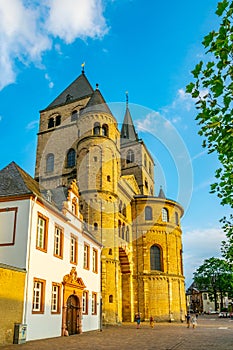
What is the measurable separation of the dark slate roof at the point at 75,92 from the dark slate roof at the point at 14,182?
32.1 meters

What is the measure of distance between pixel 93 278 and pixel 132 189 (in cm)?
2060

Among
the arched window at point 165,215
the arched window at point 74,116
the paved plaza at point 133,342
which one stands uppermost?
the arched window at point 74,116

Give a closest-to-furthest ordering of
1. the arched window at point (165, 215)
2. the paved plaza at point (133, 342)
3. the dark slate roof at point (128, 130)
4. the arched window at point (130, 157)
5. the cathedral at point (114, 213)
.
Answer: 1. the paved plaza at point (133, 342)
2. the cathedral at point (114, 213)
3. the arched window at point (165, 215)
4. the arched window at point (130, 157)
5. the dark slate roof at point (128, 130)

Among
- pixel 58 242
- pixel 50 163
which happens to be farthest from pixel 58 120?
pixel 58 242

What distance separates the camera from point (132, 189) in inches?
1850

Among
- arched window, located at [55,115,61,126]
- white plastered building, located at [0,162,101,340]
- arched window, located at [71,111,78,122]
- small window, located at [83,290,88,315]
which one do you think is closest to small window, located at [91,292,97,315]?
white plastered building, located at [0,162,101,340]

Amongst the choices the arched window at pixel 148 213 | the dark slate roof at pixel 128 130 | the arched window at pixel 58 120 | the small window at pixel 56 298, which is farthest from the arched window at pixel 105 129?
the dark slate roof at pixel 128 130

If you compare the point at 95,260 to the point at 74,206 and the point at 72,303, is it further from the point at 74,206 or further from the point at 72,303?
the point at 72,303

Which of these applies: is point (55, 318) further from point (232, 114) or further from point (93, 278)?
point (232, 114)

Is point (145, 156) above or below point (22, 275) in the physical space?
above

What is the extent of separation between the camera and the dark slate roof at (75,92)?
53.1 m

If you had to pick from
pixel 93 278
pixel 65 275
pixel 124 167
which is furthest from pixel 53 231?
pixel 124 167

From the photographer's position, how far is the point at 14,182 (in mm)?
19922

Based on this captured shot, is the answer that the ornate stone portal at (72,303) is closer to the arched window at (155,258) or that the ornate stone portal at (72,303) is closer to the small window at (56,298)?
the small window at (56,298)
